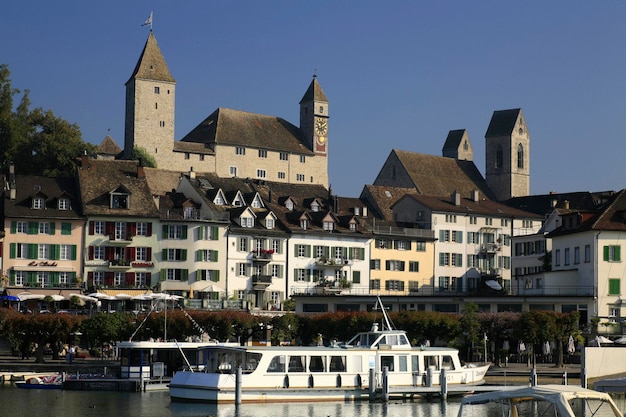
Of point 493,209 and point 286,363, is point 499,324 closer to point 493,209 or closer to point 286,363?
point 286,363

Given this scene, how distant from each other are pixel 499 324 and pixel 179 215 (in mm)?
32547

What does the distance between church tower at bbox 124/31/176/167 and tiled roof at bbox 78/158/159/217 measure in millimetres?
47350

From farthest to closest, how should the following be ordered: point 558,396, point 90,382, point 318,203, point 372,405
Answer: point 318,203, point 90,382, point 372,405, point 558,396

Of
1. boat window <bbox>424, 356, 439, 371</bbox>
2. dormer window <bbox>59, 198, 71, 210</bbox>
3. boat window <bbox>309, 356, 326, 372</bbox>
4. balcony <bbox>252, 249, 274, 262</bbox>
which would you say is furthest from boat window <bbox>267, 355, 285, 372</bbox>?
balcony <bbox>252, 249, 274, 262</bbox>

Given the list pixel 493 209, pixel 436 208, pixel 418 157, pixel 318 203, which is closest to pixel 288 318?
pixel 318 203

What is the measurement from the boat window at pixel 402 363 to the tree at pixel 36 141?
6373cm

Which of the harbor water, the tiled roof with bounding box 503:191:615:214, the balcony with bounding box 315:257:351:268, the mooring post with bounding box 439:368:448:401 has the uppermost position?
the tiled roof with bounding box 503:191:615:214

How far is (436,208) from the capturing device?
124 meters

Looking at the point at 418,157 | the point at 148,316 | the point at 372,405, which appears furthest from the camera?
the point at 418,157

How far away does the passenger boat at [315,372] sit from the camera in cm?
6306

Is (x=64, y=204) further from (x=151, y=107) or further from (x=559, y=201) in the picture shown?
(x=559, y=201)

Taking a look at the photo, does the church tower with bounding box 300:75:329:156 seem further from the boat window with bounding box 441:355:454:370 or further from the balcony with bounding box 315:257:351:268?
the boat window with bounding box 441:355:454:370

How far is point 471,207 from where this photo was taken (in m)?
130

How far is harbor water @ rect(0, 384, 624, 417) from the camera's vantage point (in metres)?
59.5
